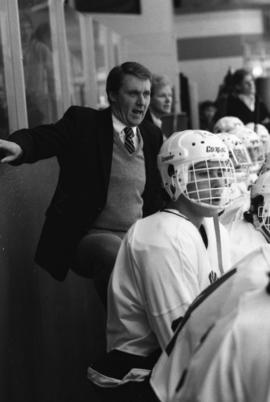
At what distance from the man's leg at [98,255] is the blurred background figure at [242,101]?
4075 mm

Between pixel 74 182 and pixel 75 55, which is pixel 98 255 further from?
pixel 75 55

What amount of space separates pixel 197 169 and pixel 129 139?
4.78 ft

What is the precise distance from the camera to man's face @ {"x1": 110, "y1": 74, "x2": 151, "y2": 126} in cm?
545

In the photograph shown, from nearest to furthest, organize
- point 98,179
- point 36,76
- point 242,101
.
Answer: point 98,179
point 36,76
point 242,101

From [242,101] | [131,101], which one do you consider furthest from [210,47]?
[131,101]

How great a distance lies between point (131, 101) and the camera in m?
5.47

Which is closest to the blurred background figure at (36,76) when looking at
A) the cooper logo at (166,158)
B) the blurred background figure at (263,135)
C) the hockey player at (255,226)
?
the blurred background figure at (263,135)

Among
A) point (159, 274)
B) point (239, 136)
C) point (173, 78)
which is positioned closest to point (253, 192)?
point (159, 274)

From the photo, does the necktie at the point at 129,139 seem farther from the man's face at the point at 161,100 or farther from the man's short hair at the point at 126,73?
the man's face at the point at 161,100

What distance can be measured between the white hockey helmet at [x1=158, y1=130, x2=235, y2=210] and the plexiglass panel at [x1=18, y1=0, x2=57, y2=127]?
2.14m

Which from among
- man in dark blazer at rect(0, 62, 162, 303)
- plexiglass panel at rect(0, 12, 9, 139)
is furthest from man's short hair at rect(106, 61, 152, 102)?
plexiglass panel at rect(0, 12, 9, 139)

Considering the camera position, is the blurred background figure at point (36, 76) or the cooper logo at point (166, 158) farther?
the blurred background figure at point (36, 76)

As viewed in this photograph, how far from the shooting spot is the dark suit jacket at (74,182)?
5168 millimetres

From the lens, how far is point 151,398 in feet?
11.8
